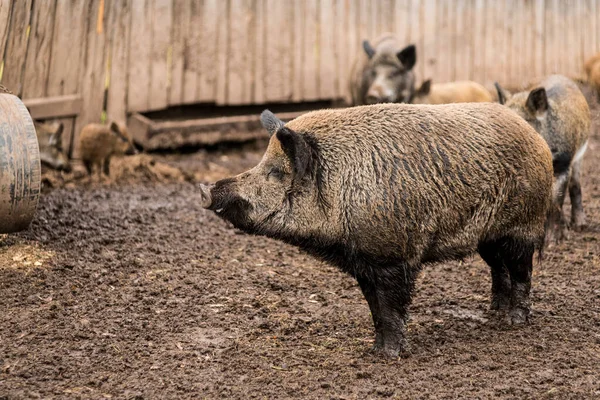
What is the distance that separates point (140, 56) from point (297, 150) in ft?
20.7

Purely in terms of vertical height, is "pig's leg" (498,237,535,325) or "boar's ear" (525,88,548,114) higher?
"boar's ear" (525,88,548,114)

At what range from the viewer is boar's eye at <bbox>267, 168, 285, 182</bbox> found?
465 centimetres

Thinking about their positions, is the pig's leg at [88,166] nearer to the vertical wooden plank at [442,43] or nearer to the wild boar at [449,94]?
the wild boar at [449,94]

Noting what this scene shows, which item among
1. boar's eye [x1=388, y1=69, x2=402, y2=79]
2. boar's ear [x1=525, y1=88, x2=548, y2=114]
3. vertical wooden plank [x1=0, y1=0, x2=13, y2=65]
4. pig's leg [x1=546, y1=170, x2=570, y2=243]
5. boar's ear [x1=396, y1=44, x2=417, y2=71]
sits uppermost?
vertical wooden plank [x1=0, y1=0, x2=13, y2=65]

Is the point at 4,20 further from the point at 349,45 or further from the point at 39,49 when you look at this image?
the point at 349,45

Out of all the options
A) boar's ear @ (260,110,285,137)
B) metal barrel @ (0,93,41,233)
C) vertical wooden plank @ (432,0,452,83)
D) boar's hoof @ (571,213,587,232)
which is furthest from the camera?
vertical wooden plank @ (432,0,452,83)

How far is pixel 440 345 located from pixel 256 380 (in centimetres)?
121

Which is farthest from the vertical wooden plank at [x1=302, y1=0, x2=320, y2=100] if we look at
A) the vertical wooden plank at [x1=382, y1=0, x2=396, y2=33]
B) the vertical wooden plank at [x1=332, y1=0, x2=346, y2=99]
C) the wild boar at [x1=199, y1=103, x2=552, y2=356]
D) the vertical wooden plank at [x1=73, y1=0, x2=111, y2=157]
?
the wild boar at [x1=199, y1=103, x2=552, y2=356]

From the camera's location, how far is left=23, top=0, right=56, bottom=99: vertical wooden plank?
7.91 metres

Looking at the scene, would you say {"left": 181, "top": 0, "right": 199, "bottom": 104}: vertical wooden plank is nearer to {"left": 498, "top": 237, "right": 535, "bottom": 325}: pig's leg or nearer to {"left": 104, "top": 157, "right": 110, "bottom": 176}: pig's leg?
{"left": 104, "top": 157, "right": 110, "bottom": 176}: pig's leg

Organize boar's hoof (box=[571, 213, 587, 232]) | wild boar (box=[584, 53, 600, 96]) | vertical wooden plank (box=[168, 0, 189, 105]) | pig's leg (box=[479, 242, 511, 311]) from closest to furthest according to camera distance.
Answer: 1. pig's leg (box=[479, 242, 511, 311])
2. boar's hoof (box=[571, 213, 587, 232])
3. vertical wooden plank (box=[168, 0, 189, 105])
4. wild boar (box=[584, 53, 600, 96])

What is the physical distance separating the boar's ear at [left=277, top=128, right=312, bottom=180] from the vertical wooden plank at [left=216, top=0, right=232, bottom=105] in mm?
6537

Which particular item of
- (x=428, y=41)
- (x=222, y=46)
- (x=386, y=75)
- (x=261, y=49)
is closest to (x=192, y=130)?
(x=222, y=46)

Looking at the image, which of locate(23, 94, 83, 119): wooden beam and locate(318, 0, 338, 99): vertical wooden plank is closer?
locate(23, 94, 83, 119): wooden beam
